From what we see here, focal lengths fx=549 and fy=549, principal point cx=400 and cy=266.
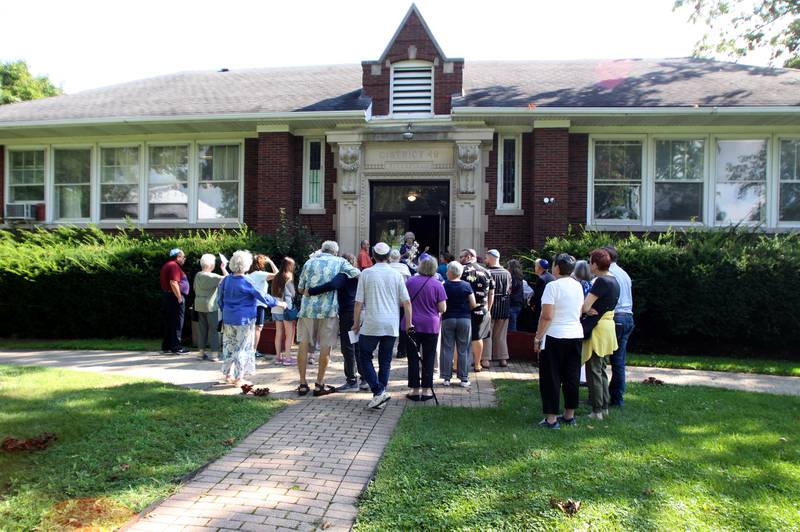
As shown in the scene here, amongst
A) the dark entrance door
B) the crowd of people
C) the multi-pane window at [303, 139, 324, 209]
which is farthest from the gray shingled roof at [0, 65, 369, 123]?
Answer: the crowd of people

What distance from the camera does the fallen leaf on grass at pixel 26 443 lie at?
4617 mm

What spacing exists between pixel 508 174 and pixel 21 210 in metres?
13.6

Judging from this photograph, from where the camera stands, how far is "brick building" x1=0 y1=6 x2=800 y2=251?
1300 centimetres

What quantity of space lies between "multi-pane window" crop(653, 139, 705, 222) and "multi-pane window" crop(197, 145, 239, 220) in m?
10.9

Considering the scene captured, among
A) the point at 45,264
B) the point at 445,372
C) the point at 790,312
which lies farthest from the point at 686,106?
the point at 45,264

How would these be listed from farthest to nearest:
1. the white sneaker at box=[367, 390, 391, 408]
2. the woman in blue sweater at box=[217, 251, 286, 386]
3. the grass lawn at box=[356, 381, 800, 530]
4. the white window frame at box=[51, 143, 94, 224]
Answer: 1. the white window frame at box=[51, 143, 94, 224]
2. the woman in blue sweater at box=[217, 251, 286, 386]
3. the white sneaker at box=[367, 390, 391, 408]
4. the grass lawn at box=[356, 381, 800, 530]

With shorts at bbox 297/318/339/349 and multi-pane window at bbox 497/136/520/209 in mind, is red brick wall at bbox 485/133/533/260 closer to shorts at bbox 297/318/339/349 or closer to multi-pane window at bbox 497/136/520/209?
multi-pane window at bbox 497/136/520/209

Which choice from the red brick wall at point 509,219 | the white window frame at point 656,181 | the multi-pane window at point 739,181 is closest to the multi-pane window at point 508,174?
the red brick wall at point 509,219

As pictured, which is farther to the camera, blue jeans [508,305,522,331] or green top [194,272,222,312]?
blue jeans [508,305,522,331]

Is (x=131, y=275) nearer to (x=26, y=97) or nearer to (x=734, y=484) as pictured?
(x=734, y=484)

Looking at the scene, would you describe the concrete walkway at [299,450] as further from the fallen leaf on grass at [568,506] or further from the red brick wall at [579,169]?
the red brick wall at [579,169]

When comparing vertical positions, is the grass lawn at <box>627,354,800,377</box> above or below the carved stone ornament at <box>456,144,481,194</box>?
below

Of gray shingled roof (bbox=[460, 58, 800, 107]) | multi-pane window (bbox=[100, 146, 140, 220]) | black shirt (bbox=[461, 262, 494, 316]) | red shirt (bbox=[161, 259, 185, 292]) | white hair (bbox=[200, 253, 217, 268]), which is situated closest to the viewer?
black shirt (bbox=[461, 262, 494, 316])

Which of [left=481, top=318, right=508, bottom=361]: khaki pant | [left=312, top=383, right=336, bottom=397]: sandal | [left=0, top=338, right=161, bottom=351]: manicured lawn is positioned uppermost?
[left=481, top=318, right=508, bottom=361]: khaki pant
